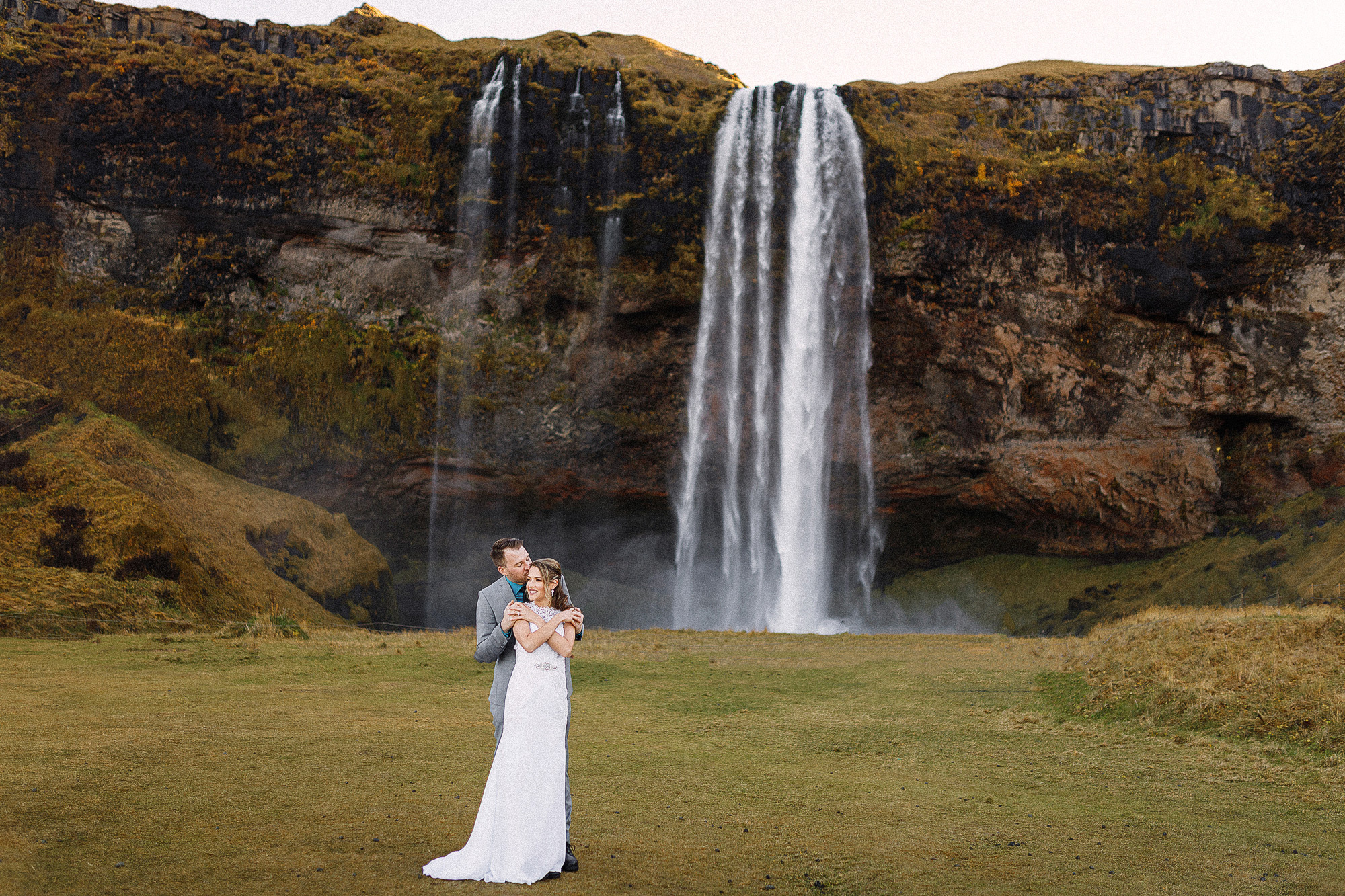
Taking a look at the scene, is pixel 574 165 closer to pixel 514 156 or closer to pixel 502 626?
pixel 514 156

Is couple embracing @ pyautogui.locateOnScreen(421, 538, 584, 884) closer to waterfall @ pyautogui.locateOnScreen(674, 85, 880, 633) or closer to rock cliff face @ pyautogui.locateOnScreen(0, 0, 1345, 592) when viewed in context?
waterfall @ pyautogui.locateOnScreen(674, 85, 880, 633)

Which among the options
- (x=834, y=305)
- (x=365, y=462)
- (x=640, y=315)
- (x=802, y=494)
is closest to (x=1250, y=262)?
(x=834, y=305)

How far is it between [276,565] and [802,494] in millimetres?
18231

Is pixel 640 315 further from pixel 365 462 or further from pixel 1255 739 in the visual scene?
pixel 1255 739

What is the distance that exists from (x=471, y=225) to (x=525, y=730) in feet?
109

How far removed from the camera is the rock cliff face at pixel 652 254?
121 ft

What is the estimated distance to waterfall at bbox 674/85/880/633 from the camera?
122 feet

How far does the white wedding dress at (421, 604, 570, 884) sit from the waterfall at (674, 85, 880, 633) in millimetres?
31153

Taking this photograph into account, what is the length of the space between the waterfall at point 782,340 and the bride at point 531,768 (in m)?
31.1

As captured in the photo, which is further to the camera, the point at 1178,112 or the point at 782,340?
the point at 1178,112

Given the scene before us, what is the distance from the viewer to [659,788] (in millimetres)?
9625

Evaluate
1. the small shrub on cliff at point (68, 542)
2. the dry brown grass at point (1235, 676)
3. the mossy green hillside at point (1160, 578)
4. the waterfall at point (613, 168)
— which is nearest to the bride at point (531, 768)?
the dry brown grass at point (1235, 676)

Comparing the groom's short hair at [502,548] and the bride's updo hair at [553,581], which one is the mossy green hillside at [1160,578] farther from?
the groom's short hair at [502,548]

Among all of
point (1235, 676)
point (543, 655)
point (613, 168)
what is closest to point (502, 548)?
point (543, 655)
